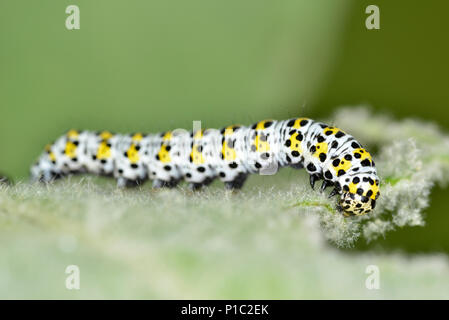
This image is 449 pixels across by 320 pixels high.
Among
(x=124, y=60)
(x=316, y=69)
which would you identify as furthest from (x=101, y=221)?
(x=316, y=69)

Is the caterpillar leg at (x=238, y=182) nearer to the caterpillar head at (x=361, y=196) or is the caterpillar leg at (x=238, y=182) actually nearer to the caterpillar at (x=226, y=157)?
the caterpillar at (x=226, y=157)

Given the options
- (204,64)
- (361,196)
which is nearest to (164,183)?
(204,64)

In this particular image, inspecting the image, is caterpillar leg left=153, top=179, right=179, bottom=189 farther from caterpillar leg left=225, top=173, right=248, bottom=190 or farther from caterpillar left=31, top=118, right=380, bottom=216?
caterpillar leg left=225, top=173, right=248, bottom=190

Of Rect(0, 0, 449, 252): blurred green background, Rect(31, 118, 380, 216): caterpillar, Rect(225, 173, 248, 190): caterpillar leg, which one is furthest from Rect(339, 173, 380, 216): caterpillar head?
Rect(0, 0, 449, 252): blurred green background

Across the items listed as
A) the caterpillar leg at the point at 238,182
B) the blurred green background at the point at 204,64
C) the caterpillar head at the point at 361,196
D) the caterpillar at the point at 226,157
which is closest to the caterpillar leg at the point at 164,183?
the caterpillar at the point at 226,157

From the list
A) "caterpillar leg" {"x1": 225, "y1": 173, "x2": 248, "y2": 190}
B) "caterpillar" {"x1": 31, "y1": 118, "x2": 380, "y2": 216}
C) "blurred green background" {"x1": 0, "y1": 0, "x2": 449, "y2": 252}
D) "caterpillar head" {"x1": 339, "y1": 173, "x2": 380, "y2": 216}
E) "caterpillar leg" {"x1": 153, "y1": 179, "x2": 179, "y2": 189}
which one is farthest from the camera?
"blurred green background" {"x1": 0, "y1": 0, "x2": 449, "y2": 252}

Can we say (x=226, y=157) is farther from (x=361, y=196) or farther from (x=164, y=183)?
(x=361, y=196)

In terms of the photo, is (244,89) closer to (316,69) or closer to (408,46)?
(316,69)

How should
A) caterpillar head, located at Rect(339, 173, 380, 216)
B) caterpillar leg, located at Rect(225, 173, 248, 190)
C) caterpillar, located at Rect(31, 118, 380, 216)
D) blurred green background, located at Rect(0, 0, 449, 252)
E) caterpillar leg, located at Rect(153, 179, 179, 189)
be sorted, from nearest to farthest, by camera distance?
caterpillar head, located at Rect(339, 173, 380, 216) < caterpillar, located at Rect(31, 118, 380, 216) < caterpillar leg, located at Rect(225, 173, 248, 190) < caterpillar leg, located at Rect(153, 179, 179, 189) < blurred green background, located at Rect(0, 0, 449, 252)
